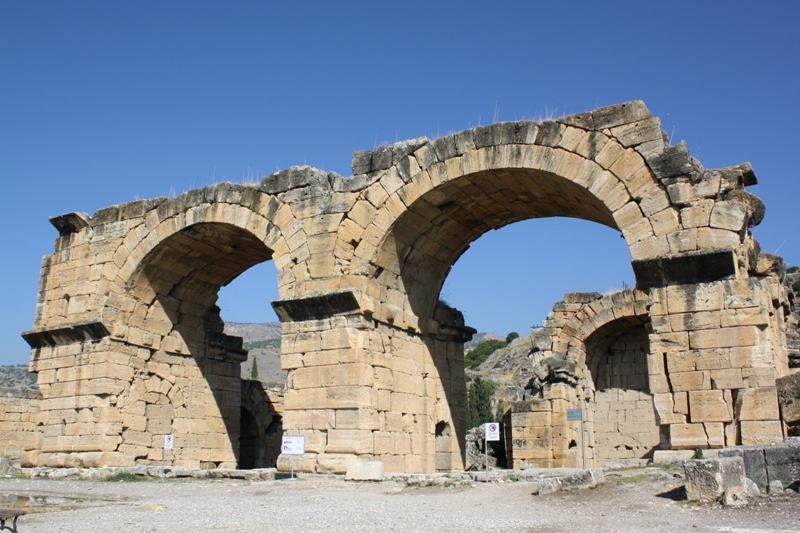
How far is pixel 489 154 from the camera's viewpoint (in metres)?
11.4

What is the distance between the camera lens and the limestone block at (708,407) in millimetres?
9336

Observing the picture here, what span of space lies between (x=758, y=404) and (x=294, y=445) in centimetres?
617

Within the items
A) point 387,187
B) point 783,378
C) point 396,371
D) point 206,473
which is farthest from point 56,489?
point 783,378

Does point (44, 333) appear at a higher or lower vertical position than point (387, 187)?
lower

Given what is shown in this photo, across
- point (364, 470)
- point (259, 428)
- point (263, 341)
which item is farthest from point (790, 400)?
point (263, 341)

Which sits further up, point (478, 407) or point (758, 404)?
point (478, 407)

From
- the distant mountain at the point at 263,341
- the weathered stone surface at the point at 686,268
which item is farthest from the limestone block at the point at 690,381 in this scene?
the distant mountain at the point at 263,341

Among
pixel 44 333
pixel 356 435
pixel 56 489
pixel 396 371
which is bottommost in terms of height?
pixel 56 489

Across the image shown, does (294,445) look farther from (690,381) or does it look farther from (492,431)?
(690,381)

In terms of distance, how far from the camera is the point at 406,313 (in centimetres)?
1317

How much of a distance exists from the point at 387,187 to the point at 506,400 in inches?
308

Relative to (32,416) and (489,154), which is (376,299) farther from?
(32,416)

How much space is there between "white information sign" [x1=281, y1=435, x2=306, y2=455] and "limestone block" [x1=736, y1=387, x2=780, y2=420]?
5.83 meters

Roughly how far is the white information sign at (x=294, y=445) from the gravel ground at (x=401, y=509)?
77 centimetres
